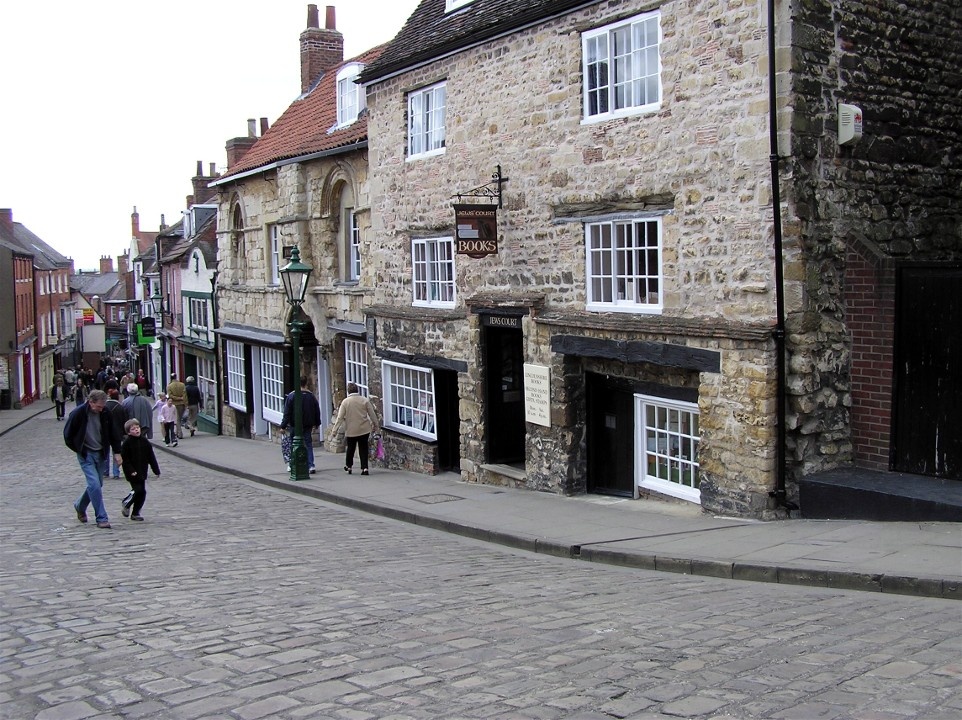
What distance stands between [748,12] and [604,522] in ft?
19.7

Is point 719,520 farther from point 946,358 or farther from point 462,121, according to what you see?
point 462,121

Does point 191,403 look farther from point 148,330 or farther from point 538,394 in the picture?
point 538,394

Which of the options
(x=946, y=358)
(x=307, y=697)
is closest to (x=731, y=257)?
(x=946, y=358)

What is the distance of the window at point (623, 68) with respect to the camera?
39.0ft

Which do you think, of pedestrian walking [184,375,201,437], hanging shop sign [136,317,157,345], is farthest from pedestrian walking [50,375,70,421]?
pedestrian walking [184,375,201,437]

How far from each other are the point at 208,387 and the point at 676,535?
1050 inches

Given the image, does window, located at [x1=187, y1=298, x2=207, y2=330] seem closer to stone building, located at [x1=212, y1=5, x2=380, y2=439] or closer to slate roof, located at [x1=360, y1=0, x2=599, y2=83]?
stone building, located at [x1=212, y1=5, x2=380, y2=439]

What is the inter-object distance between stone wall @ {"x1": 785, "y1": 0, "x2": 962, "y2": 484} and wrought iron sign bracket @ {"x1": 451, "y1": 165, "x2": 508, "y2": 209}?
5221 mm

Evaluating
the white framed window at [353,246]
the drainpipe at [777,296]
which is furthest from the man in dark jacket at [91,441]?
the white framed window at [353,246]

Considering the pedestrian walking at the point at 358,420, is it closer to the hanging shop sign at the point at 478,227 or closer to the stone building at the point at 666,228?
the stone building at the point at 666,228

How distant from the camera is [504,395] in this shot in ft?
52.5

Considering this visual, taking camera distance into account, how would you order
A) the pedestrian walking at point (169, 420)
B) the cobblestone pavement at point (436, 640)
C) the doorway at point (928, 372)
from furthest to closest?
1. the pedestrian walking at point (169, 420)
2. the doorway at point (928, 372)
3. the cobblestone pavement at point (436, 640)

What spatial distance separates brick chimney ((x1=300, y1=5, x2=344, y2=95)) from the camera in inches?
1078

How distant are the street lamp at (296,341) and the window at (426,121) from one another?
9.25 feet
